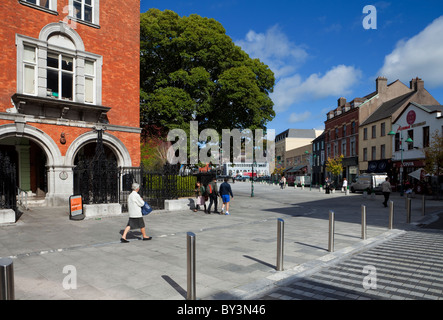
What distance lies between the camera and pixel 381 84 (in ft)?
144

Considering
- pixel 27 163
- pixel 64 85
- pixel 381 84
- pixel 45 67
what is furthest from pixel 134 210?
pixel 381 84

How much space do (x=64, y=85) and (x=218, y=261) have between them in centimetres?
1425

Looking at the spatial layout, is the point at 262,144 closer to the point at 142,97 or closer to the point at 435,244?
the point at 142,97

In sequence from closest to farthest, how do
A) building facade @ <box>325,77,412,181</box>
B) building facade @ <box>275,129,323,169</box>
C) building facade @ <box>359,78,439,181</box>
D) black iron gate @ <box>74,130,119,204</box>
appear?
black iron gate @ <box>74,130,119,204</box>
building facade @ <box>359,78,439,181</box>
building facade @ <box>325,77,412,181</box>
building facade @ <box>275,129,323,169</box>

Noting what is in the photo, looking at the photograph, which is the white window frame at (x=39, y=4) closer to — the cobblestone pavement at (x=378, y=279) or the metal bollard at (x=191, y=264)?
the metal bollard at (x=191, y=264)

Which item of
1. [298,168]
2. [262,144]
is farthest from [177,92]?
[298,168]

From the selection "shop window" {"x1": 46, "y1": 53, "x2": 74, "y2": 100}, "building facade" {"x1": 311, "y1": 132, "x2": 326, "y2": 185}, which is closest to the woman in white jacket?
"shop window" {"x1": 46, "y1": 53, "x2": 74, "y2": 100}

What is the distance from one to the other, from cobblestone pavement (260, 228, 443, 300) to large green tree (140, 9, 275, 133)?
617 inches

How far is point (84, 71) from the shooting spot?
16625 millimetres

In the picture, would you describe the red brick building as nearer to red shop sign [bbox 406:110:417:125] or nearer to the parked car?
the parked car

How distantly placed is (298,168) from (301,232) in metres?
A: 64.6

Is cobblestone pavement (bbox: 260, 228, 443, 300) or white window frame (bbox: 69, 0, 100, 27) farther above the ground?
white window frame (bbox: 69, 0, 100, 27)

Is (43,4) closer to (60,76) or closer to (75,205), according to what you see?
(60,76)

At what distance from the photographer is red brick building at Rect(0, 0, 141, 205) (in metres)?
14.1
